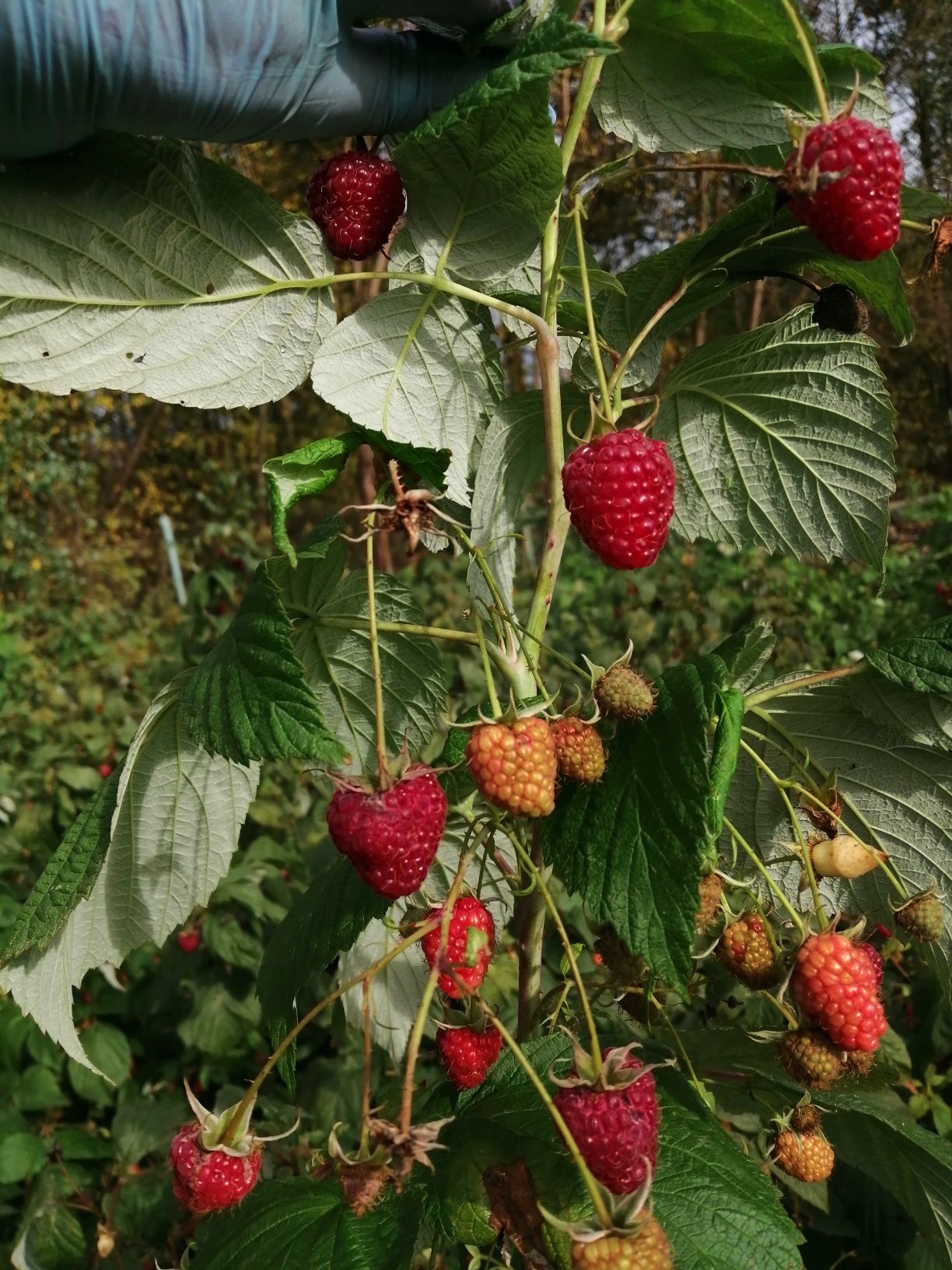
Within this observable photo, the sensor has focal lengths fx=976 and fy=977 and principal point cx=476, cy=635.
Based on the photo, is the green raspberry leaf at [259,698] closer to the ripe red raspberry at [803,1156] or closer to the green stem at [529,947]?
the green stem at [529,947]

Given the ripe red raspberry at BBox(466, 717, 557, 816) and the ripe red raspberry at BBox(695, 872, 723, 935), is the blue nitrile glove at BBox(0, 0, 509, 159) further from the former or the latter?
the ripe red raspberry at BBox(695, 872, 723, 935)

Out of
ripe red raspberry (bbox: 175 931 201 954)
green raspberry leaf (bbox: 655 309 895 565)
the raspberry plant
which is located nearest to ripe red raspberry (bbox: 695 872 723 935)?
the raspberry plant

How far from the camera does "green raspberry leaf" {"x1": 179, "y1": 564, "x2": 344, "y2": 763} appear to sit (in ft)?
1.61

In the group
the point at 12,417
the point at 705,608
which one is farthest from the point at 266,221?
the point at 12,417

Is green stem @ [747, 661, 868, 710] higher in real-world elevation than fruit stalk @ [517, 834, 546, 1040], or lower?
higher

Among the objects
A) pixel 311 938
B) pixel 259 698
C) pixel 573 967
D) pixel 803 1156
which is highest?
pixel 259 698

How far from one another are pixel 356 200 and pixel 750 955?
1.71 ft

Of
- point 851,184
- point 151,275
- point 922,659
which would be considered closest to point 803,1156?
point 922,659

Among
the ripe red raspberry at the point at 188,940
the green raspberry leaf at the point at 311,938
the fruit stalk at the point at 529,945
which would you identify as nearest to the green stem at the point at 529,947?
the fruit stalk at the point at 529,945

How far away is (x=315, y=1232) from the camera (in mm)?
595

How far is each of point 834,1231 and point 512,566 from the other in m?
0.89

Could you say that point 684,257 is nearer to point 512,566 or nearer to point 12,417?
point 512,566

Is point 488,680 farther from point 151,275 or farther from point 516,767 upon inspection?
point 151,275

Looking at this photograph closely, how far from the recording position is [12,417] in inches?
285
